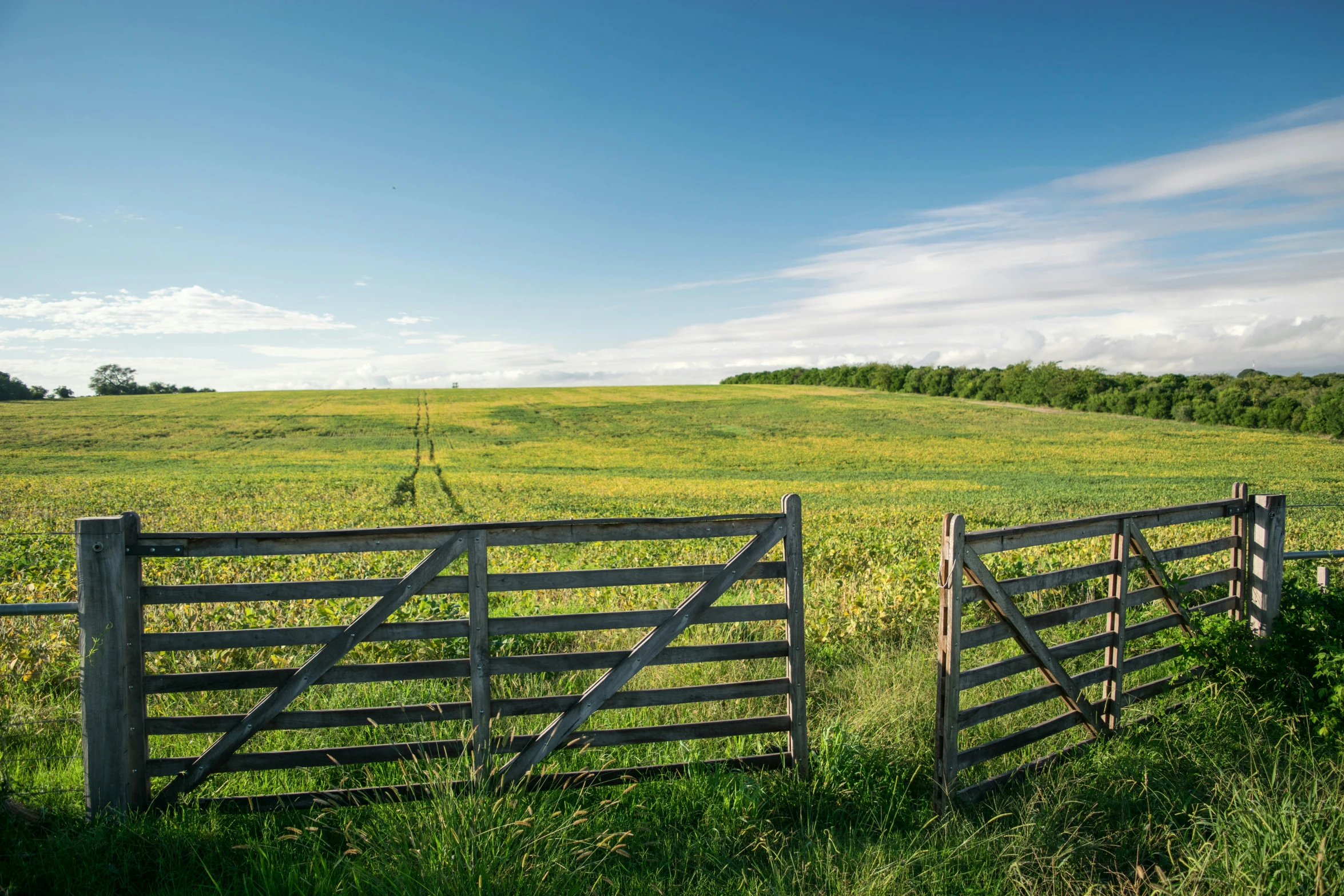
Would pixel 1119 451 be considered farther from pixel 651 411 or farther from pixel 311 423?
pixel 311 423

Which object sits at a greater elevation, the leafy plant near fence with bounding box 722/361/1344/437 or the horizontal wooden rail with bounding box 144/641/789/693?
the leafy plant near fence with bounding box 722/361/1344/437

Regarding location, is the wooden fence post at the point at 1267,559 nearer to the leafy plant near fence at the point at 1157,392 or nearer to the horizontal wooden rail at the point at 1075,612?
the horizontal wooden rail at the point at 1075,612

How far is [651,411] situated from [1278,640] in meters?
60.9

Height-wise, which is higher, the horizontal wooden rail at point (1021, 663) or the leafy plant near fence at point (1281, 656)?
the horizontal wooden rail at point (1021, 663)

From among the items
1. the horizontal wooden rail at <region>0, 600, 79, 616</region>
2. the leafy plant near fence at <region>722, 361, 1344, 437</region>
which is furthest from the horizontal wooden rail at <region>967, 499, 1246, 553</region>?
the leafy plant near fence at <region>722, 361, 1344, 437</region>

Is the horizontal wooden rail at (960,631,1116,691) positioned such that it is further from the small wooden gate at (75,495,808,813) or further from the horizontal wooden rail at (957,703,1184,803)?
the small wooden gate at (75,495,808,813)

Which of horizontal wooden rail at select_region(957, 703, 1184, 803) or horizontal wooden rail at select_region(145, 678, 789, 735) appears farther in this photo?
horizontal wooden rail at select_region(957, 703, 1184, 803)

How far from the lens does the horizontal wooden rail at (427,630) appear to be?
153 inches

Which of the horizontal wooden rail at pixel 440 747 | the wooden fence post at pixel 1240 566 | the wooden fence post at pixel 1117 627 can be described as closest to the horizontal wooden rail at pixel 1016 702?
the wooden fence post at pixel 1117 627

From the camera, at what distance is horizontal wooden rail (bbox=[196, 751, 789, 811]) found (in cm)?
392

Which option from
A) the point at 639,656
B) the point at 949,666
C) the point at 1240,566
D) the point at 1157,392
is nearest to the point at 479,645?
the point at 639,656

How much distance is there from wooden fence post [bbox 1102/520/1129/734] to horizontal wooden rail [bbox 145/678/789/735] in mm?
3221

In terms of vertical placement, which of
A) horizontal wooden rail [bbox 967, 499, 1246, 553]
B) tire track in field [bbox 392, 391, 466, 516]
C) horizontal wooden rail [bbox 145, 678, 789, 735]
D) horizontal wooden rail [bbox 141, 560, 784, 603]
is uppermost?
horizontal wooden rail [bbox 967, 499, 1246, 553]

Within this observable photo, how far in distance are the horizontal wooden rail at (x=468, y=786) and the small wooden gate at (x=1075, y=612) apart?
1272 millimetres
